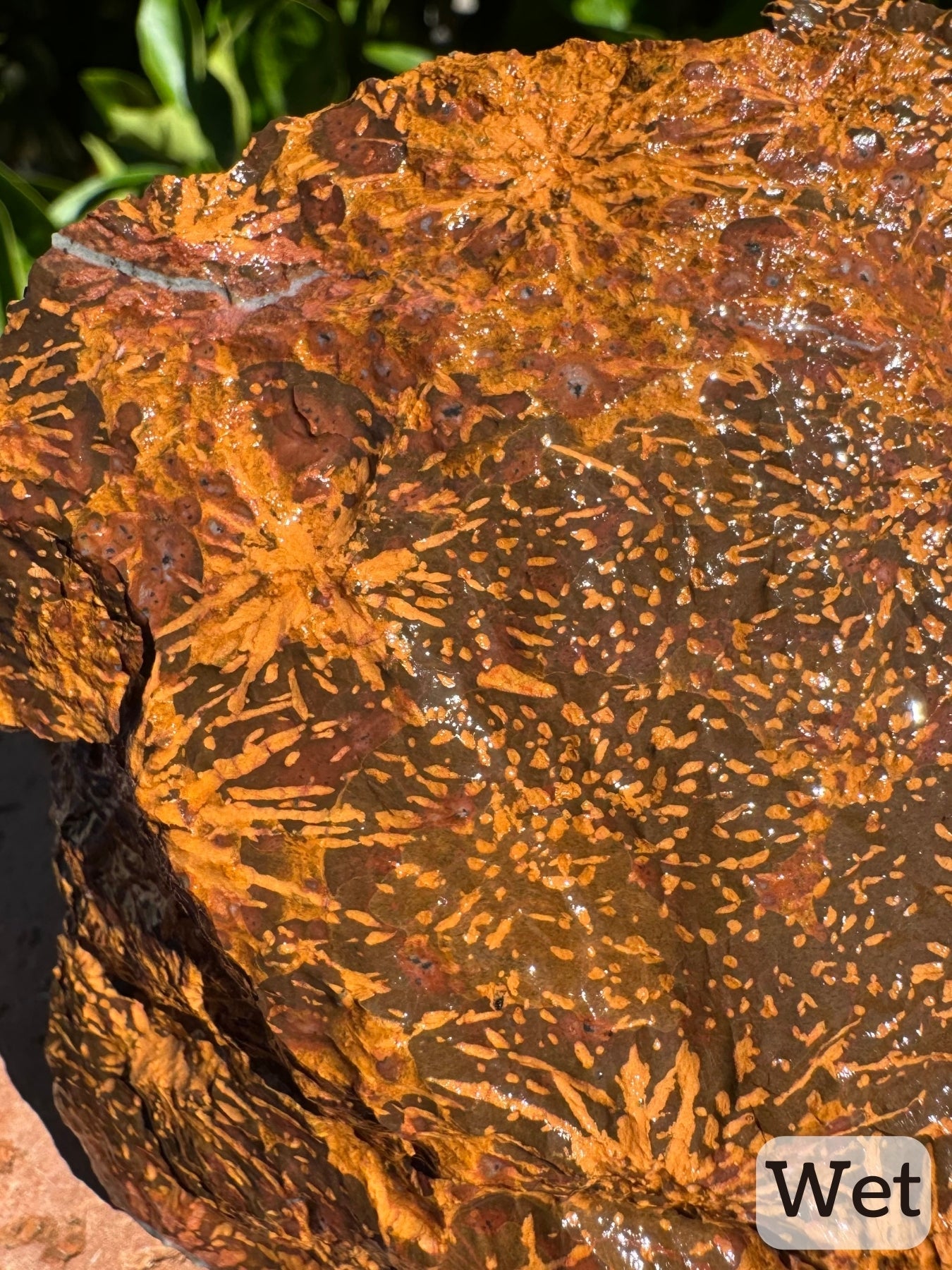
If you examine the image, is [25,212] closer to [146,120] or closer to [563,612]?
[146,120]

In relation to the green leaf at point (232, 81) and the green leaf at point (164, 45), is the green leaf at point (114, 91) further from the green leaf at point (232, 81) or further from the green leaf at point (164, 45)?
the green leaf at point (232, 81)

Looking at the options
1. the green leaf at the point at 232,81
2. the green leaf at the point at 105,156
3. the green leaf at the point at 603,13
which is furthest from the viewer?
the green leaf at the point at 105,156

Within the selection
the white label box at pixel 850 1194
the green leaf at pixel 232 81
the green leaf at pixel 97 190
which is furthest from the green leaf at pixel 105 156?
the white label box at pixel 850 1194

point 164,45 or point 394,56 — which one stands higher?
point 164,45

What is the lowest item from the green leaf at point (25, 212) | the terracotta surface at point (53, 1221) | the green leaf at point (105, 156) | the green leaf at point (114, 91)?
the terracotta surface at point (53, 1221)

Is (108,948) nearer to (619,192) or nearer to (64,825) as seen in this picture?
(64,825)

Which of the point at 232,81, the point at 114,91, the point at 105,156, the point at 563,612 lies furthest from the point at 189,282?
the point at 105,156

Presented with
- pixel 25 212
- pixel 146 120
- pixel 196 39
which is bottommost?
pixel 25 212
